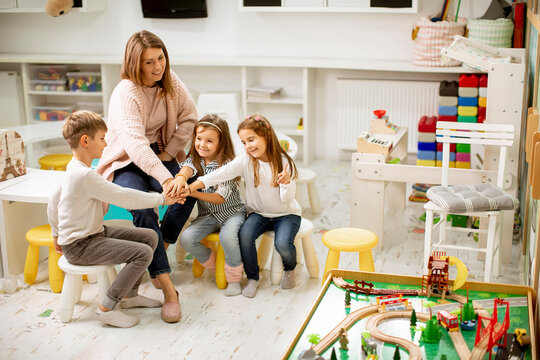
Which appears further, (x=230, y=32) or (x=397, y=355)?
(x=230, y=32)

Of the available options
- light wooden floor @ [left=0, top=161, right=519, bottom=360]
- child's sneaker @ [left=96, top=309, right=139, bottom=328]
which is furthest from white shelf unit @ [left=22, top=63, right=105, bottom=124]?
child's sneaker @ [left=96, top=309, right=139, bottom=328]

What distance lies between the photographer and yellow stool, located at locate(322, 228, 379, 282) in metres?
2.92

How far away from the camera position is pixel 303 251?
324 cm

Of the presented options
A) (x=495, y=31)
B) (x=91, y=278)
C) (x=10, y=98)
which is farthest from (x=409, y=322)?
(x=10, y=98)

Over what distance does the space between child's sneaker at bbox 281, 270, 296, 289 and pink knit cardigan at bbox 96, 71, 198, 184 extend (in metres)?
0.76

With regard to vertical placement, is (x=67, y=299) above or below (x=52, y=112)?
below

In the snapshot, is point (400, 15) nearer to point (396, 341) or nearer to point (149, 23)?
point (149, 23)

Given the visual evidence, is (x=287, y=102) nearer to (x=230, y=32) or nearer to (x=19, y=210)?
(x=230, y=32)

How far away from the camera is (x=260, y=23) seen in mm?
5750

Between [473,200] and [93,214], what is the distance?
5.56ft

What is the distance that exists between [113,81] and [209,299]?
352cm

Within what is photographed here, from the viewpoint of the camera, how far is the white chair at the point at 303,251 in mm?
3158

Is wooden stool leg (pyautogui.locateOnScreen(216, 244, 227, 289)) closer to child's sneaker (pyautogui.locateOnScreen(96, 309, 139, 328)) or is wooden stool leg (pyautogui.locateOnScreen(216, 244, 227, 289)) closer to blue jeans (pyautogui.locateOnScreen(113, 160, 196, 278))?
blue jeans (pyautogui.locateOnScreen(113, 160, 196, 278))

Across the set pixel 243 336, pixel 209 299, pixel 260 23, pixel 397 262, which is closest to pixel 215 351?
pixel 243 336
